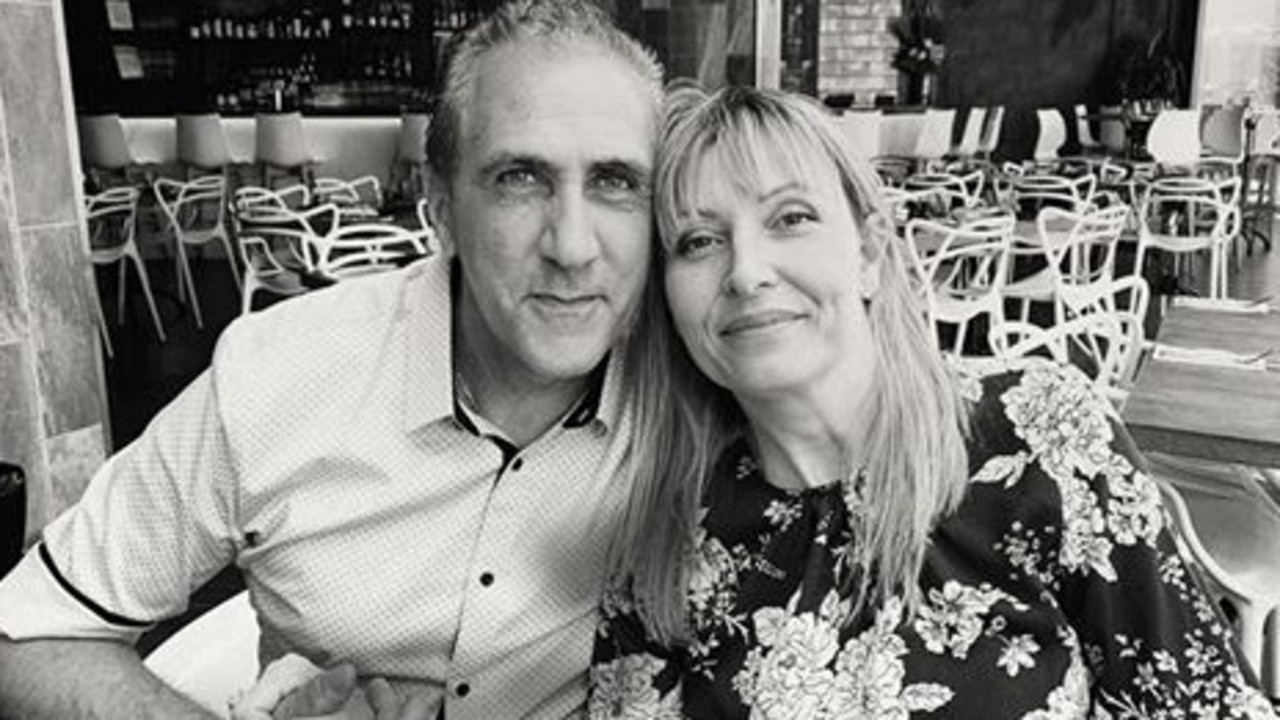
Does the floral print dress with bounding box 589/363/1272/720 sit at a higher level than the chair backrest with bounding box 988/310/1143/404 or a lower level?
higher

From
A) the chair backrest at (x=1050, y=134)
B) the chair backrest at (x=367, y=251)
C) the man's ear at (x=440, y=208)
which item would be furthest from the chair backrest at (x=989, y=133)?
the man's ear at (x=440, y=208)

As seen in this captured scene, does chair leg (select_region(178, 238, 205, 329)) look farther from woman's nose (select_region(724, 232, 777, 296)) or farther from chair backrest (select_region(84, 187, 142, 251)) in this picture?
woman's nose (select_region(724, 232, 777, 296))

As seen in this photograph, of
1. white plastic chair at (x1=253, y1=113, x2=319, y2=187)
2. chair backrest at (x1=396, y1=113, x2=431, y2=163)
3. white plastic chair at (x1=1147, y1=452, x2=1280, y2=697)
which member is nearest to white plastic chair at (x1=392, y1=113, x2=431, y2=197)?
chair backrest at (x1=396, y1=113, x2=431, y2=163)

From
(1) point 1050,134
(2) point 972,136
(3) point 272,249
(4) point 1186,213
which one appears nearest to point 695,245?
(3) point 272,249

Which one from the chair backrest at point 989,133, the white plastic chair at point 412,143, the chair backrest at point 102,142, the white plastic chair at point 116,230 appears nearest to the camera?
the white plastic chair at point 116,230

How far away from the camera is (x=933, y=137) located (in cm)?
1077

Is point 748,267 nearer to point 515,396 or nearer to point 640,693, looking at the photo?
point 515,396

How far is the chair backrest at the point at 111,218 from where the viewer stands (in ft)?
22.1

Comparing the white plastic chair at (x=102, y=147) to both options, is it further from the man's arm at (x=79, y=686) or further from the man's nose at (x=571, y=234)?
the man's nose at (x=571, y=234)

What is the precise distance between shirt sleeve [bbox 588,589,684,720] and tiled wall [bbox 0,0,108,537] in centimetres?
288

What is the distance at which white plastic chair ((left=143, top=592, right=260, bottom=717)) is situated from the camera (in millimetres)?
1591

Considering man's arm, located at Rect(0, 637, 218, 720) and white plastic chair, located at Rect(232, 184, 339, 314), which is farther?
Result: white plastic chair, located at Rect(232, 184, 339, 314)

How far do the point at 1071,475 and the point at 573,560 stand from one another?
56 cm

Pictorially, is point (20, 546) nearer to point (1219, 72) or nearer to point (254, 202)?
point (254, 202)
